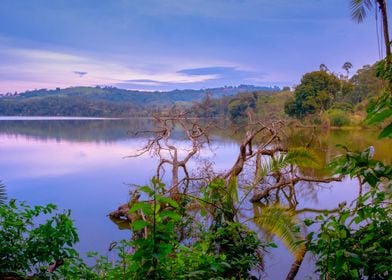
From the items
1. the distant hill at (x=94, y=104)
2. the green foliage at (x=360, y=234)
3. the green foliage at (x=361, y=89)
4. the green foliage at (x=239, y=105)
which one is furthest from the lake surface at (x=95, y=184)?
the distant hill at (x=94, y=104)

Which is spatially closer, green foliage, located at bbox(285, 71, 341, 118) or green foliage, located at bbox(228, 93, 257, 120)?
green foliage, located at bbox(285, 71, 341, 118)

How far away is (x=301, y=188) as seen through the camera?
1194cm

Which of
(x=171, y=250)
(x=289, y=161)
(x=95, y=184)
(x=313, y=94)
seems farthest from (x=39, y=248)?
(x=313, y=94)

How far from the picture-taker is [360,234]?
1.54m

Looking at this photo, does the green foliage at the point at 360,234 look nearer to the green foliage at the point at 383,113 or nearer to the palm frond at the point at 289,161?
the green foliage at the point at 383,113

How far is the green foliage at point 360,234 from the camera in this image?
38.4 inches

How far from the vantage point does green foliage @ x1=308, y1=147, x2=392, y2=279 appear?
38.4 inches

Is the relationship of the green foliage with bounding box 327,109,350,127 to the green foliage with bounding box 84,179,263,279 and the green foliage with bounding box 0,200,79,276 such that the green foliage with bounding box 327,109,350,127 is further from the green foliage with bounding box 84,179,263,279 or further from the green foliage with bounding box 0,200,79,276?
the green foliage with bounding box 0,200,79,276

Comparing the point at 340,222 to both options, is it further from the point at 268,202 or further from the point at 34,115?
the point at 34,115

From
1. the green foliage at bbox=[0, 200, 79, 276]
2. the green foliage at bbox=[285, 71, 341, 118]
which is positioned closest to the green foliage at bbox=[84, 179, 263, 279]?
the green foliage at bbox=[0, 200, 79, 276]

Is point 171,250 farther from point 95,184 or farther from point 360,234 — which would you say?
point 95,184

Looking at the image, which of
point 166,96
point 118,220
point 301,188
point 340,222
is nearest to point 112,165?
point 118,220

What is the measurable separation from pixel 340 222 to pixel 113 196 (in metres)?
11.3

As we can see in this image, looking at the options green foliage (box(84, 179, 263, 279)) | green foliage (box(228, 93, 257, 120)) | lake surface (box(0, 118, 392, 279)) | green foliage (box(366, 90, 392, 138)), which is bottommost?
lake surface (box(0, 118, 392, 279))
